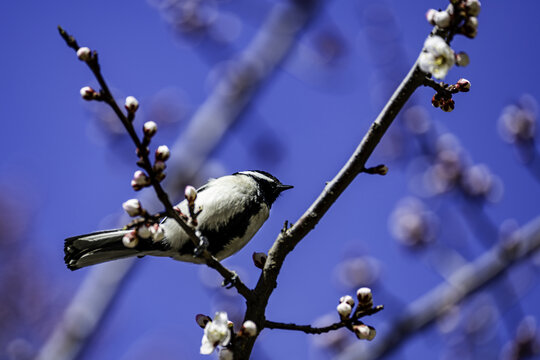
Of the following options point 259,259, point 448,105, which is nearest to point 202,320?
point 259,259

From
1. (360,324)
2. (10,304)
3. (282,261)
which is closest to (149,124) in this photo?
(282,261)

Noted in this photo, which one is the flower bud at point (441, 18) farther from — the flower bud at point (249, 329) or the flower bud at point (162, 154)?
the flower bud at point (249, 329)

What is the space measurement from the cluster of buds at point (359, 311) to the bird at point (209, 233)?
911mm

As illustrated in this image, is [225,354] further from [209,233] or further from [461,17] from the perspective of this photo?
Answer: [461,17]

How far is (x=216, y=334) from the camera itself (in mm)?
2066

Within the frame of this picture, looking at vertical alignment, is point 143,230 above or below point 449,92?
below

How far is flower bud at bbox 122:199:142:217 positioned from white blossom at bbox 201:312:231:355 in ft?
1.76

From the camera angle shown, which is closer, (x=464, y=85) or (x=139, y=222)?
(x=139, y=222)

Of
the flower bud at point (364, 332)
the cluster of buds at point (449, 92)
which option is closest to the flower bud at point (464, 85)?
the cluster of buds at point (449, 92)

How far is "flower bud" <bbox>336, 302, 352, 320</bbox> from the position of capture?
2.18 m

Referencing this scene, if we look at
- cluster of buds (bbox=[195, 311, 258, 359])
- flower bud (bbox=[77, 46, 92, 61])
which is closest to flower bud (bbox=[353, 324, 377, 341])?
cluster of buds (bbox=[195, 311, 258, 359])

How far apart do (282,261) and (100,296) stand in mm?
3019

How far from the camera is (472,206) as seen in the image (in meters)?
4.25

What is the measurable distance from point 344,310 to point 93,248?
153 cm
